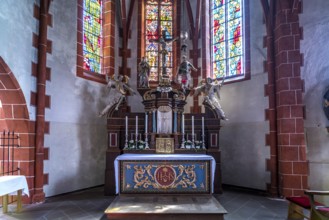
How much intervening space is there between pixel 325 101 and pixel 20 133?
703 cm

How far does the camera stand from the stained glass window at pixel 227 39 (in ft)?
28.8

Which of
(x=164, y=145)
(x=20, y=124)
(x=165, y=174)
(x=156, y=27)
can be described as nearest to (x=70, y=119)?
(x=20, y=124)

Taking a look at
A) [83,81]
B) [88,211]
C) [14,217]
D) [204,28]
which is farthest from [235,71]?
[14,217]

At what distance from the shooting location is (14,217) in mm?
5238

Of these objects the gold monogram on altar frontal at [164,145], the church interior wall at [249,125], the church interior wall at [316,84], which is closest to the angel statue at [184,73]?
the church interior wall at [249,125]

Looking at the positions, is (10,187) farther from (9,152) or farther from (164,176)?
(164,176)

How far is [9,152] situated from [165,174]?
A: 3.66 m

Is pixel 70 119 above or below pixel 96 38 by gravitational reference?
below

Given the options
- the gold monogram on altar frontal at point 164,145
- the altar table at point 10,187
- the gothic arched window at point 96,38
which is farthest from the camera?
the gothic arched window at point 96,38

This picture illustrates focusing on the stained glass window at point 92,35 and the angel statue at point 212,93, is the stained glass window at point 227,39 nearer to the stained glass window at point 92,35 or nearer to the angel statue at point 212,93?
the angel statue at point 212,93

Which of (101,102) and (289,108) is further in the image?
(101,102)

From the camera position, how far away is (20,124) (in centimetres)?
623

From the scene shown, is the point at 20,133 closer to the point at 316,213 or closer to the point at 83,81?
the point at 83,81

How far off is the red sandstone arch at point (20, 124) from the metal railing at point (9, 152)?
0.10m
